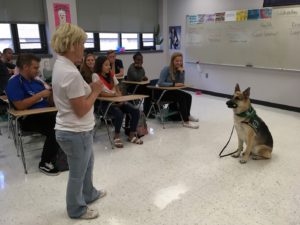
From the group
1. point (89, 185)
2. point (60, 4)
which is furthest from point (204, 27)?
point (89, 185)

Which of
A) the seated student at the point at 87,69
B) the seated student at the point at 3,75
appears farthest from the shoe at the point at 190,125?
the seated student at the point at 3,75

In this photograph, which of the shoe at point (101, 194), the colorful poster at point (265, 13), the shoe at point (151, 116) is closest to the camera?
the shoe at point (101, 194)

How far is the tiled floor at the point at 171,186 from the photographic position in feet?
6.51

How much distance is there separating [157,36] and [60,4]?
104 inches

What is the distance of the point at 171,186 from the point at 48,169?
1235 millimetres

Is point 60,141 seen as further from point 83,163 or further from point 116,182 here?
point 116,182

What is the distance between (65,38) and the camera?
1478 mm

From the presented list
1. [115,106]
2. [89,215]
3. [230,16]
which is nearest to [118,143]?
[115,106]

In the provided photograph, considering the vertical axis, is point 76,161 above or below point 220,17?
below

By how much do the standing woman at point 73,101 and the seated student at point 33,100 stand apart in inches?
38.7

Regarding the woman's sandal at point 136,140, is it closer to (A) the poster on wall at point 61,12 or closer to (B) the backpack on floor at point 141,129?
(B) the backpack on floor at point 141,129

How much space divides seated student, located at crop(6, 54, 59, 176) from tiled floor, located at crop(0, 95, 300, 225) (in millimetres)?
213

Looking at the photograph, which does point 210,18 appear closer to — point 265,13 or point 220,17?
point 220,17

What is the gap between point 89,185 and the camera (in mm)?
2064
